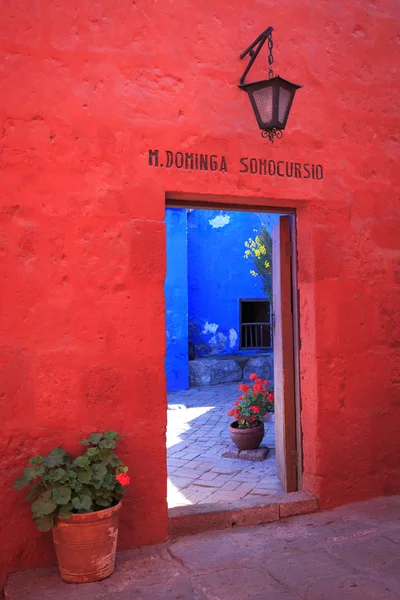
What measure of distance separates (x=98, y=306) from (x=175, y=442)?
159 inches

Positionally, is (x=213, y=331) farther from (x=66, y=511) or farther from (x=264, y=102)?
(x=66, y=511)

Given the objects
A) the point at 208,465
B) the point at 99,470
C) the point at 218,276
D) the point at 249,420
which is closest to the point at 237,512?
the point at 99,470

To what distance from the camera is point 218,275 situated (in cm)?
1408

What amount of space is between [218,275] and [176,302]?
6.81 ft

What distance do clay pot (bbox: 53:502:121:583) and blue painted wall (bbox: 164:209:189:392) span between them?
353 inches

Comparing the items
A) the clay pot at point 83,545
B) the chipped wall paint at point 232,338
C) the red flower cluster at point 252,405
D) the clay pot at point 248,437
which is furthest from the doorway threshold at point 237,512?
the chipped wall paint at point 232,338

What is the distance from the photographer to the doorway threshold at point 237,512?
3.75 meters

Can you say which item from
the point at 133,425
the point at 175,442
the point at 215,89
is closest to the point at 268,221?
the point at 175,442

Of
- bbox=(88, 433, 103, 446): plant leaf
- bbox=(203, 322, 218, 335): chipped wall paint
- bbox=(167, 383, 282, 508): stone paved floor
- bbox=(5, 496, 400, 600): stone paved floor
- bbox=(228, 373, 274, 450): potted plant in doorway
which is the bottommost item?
bbox=(167, 383, 282, 508): stone paved floor

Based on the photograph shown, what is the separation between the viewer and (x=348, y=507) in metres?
4.15

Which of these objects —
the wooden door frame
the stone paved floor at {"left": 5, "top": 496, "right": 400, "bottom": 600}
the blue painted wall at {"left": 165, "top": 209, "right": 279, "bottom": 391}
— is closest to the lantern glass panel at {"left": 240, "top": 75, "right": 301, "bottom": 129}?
the wooden door frame

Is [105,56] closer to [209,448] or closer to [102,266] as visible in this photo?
[102,266]

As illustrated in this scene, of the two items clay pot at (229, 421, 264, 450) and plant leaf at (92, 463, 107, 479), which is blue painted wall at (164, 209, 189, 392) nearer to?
clay pot at (229, 421, 264, 450)

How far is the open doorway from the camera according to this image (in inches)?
270
